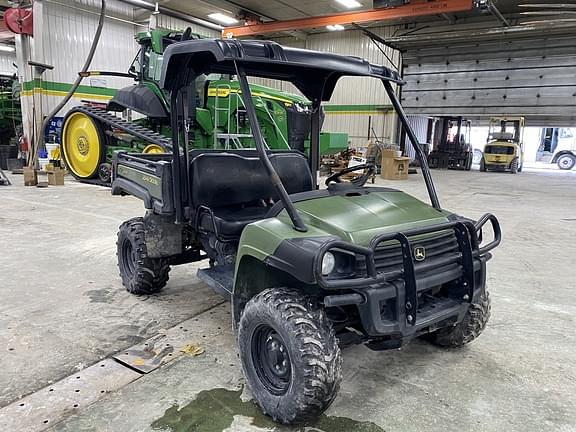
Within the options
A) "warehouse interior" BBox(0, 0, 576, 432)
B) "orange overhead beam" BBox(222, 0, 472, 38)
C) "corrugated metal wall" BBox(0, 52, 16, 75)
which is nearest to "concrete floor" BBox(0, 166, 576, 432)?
"warehouse interior" BBox(0, 0, 576, 432)

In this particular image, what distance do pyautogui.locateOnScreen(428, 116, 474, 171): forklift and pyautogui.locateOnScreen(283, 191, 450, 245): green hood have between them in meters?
15.1

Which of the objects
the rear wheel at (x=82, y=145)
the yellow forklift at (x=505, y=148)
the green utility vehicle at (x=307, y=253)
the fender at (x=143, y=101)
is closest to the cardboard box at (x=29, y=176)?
the rear wheel at (x=82, y=145)

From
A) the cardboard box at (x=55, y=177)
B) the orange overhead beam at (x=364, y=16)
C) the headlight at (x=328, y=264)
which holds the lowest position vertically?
the cardboard box at (x=55, y=177)

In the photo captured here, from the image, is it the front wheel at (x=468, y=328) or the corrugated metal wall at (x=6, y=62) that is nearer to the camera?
the front wheel at (x=468, y=328)

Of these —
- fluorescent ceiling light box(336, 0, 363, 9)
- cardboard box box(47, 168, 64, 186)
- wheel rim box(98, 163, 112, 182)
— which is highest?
fluorescent ceiling light box(336, 0, 363, 9)

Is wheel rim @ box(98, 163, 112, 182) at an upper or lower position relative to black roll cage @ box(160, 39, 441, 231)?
lower

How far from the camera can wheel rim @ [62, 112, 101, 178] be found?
314 inches

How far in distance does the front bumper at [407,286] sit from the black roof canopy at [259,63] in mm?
880

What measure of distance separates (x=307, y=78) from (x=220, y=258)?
1278 mm

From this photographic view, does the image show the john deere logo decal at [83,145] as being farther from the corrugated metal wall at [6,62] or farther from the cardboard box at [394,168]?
the corrugated metal wall at [6,62]

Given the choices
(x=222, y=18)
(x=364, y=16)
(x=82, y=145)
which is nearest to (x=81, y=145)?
(x=82, y=145)

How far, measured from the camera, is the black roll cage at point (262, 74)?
1.92 meters

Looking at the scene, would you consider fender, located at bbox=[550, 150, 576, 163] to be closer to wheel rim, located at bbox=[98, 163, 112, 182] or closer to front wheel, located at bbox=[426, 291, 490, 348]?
wheel rim, located at bbox=[98, 163, 112, 182]

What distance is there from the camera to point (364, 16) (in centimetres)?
1295
